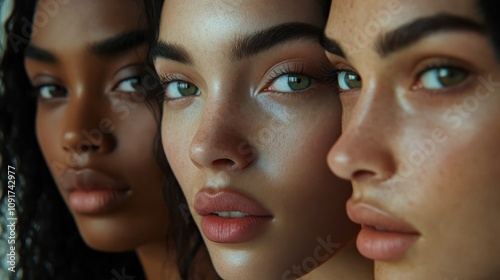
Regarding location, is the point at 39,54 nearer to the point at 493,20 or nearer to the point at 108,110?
the point at 108,110

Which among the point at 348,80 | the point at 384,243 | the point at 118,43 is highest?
the point at 118,43

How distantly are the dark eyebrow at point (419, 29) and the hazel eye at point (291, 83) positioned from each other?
0.21 m

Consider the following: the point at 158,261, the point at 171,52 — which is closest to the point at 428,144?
the point at 171,52

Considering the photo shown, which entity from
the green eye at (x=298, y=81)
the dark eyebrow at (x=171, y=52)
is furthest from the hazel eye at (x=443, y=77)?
the dark eyebrow at (x=171, y=52)

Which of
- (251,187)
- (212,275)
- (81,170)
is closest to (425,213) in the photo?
(251,187)

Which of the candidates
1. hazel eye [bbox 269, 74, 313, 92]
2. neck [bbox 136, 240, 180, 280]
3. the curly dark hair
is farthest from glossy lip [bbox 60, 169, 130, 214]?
the curly dark hair

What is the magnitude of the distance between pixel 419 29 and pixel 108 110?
74 centimetres

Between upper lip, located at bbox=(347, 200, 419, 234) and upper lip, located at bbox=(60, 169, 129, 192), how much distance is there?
630 mm

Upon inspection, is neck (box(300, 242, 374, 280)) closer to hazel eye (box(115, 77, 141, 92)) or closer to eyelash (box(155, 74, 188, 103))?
eyelash (box(155, 74, 188, 103))

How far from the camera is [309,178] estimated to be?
3.43 ft

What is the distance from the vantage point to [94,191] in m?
1.44

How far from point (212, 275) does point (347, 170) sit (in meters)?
0.64

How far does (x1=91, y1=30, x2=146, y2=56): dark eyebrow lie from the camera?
138cm

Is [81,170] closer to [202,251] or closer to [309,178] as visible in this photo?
[202,251]
